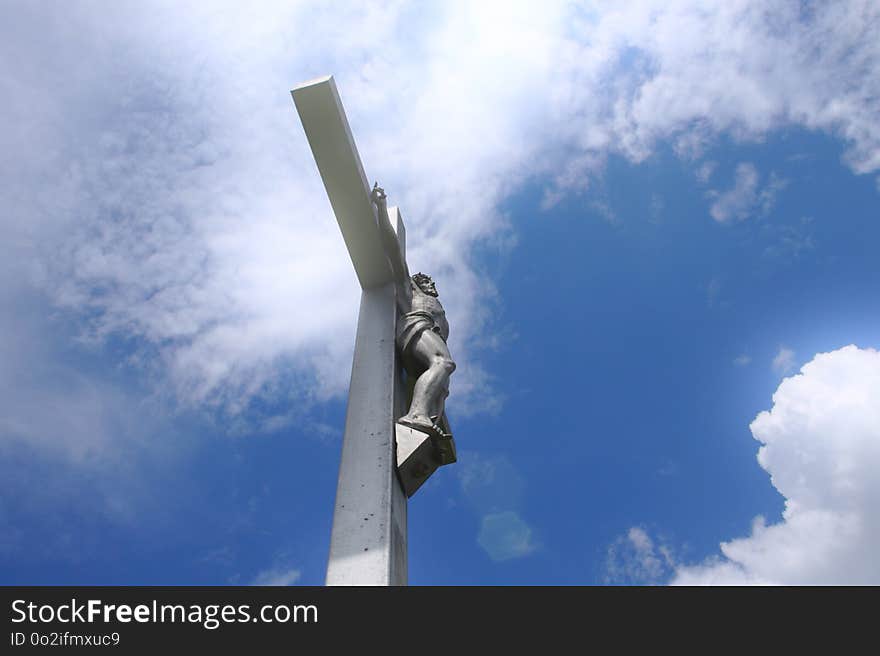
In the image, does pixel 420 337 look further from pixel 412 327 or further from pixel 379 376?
pixel 379 376

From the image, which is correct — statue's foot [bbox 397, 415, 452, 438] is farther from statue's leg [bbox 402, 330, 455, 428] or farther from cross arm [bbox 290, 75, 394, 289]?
cross arm [bbox 290, 75, 394, 289]

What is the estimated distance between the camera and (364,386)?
5180mm

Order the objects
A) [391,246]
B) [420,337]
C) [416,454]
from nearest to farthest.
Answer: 1. [416,454]
2. [420,337]
3. [391,246]

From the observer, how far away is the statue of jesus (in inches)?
193

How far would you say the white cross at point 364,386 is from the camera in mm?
3980

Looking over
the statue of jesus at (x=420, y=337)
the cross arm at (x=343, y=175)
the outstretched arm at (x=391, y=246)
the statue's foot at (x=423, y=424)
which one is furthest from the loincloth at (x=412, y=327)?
the statue's foot at (x=423, y=424)

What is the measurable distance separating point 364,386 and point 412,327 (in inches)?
29.6

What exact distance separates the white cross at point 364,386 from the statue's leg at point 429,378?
0.17m

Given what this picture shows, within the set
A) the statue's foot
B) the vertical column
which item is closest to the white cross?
the vertical column

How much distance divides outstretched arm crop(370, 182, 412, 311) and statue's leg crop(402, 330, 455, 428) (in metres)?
0.72

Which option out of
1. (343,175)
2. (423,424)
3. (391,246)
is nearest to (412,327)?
(391,246)
